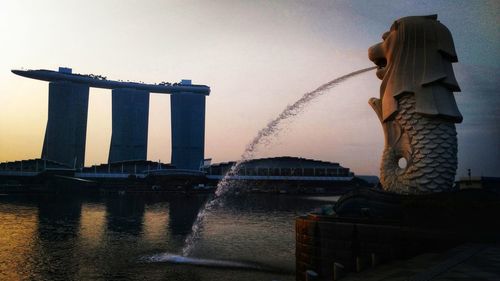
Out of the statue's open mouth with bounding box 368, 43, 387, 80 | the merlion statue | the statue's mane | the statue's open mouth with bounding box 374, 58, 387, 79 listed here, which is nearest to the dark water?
the merlion statue

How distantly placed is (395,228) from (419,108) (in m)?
10.3

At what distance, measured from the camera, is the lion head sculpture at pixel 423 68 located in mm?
29734

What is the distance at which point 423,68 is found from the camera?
30.4 metres

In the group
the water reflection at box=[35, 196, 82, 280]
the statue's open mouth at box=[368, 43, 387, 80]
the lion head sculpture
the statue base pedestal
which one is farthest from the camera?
the statue's open mouth at box=[368, 43, 387, 80]

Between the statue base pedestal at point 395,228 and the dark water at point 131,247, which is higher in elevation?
the statue base pedestal at point 395,228

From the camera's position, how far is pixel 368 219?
23.9 metres

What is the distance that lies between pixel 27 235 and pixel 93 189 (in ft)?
378

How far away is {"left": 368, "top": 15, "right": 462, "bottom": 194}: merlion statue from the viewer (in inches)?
1135

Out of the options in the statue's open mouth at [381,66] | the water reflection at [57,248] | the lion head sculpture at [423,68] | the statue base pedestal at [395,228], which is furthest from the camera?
the statue's open mouth at [381,66]

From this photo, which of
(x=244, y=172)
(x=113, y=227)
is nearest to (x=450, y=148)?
(x=113, y=227)

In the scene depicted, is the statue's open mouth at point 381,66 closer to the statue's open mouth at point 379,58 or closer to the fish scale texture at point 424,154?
the statue's open mouth at point 379,58

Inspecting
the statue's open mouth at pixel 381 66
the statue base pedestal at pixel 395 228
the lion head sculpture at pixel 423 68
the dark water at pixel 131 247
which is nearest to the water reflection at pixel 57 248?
the dark water at pixel 131 247

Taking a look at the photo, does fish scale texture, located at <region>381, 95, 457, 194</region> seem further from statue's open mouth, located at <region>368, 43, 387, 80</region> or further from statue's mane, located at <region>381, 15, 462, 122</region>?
statue's open mouth, located at <region>368, 43, 387, 80</region>

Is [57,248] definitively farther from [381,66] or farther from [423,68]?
[423,68]
